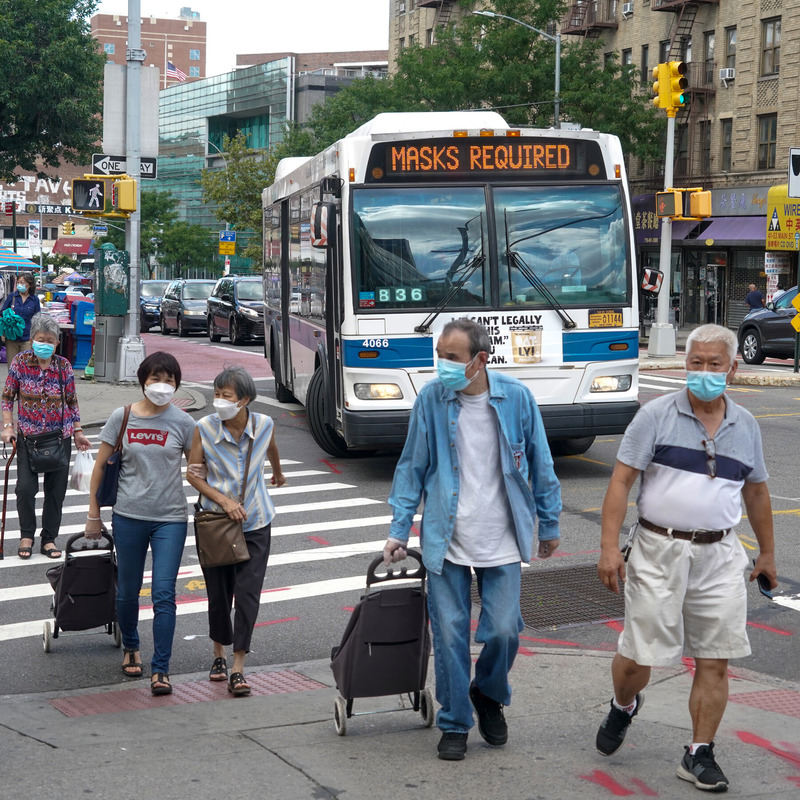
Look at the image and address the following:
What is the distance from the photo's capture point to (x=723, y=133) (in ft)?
142

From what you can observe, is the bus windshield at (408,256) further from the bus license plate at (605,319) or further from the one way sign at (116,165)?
the one way sign at (116,165)

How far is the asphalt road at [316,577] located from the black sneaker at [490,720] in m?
1.91

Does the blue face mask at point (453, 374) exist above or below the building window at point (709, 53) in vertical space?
below

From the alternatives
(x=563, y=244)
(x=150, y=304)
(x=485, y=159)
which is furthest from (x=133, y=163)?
(x=150, y=304)

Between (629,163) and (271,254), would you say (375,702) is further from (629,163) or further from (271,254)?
(629,163)

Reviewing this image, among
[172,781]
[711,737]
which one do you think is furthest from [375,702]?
[711,737]

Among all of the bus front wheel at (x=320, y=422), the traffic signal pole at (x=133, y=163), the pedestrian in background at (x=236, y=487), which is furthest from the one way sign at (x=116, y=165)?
the pedestrian in background at (x=236, y=487)

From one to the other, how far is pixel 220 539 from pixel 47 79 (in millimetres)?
32649

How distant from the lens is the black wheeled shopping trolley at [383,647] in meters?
5.25

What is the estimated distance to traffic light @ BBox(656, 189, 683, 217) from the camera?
27.2 m

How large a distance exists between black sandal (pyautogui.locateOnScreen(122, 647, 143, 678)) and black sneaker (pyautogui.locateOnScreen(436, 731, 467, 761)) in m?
2.08

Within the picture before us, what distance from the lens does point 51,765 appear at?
195 inches

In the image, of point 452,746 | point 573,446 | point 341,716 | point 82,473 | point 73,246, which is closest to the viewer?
point 452,746

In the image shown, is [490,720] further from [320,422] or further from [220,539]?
[320,422]
